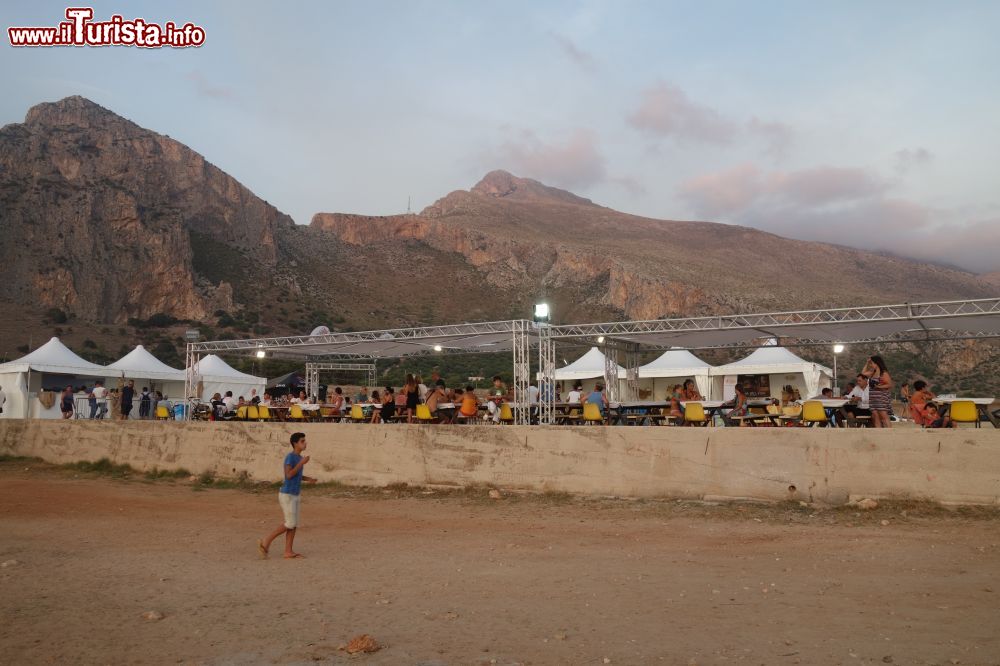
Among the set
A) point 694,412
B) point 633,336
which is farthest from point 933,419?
point 633,336

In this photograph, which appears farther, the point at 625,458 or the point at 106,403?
the point at 106,403

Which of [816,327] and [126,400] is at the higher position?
[816,327]

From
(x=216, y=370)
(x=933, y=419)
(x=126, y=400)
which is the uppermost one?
(x=216, y=370)

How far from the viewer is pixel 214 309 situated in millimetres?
56156

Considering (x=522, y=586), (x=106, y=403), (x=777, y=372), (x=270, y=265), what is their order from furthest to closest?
(x=270, y=265), (x=777, y=372), (x=106, y=403), (x=522, y=586)

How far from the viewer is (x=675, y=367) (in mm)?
26719

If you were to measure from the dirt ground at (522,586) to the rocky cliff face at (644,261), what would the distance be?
161 ft

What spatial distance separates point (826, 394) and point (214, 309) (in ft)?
162

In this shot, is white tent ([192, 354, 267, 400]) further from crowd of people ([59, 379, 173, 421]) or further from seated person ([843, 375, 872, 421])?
seated person ([843, 375, 872, 421])

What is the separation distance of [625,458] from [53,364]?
19923mm

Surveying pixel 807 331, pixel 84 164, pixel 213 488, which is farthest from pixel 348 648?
pixel 84 164

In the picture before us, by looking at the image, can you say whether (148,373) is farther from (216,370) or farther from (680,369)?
(680,369)

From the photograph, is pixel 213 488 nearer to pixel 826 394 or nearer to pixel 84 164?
pixel 826 394

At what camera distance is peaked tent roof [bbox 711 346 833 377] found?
83.3 feet
